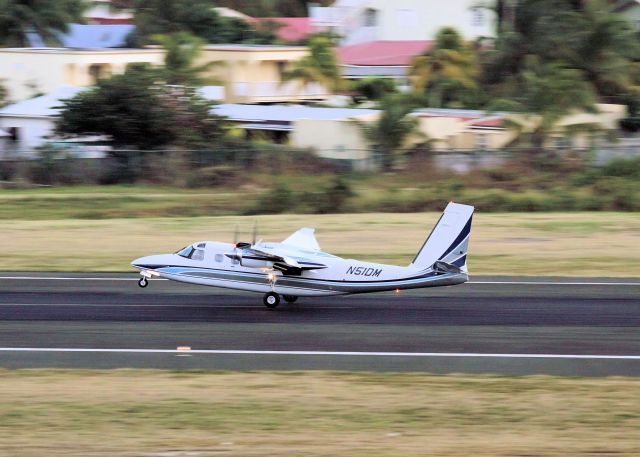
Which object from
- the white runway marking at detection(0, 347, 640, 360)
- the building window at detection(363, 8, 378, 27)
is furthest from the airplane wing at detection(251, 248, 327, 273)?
the building window at detection(363, 8, 378, 27)

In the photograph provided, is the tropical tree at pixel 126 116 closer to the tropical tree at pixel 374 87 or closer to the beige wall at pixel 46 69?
the beige wall at pixel 46 69

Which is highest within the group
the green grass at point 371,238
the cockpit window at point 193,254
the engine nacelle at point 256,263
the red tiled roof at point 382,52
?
the red tiled roof at point 382,52

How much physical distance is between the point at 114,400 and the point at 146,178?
120ft

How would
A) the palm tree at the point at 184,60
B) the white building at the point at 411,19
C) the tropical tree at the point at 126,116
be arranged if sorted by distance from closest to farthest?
the tropical tree at the point at 126,116 < the palm tree at the point at 184,60 < the white building at the point at 411,19

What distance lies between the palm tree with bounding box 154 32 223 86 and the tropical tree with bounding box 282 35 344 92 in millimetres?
6745

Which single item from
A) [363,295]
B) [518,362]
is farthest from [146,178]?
[518,362]

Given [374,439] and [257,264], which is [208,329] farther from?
[374,439]

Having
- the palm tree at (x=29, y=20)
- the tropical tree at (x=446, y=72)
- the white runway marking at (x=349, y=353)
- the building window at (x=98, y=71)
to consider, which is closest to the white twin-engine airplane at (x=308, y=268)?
the white runway marking at (x=349, y=353)

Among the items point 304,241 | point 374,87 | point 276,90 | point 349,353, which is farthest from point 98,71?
point 349,353

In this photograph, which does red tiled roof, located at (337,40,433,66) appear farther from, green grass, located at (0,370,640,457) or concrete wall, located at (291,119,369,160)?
green grass, located at (0,370,640,457)

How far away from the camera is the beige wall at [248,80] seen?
78.9m

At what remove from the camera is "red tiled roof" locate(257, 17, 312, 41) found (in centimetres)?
10538

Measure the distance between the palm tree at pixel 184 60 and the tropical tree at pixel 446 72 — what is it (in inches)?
613

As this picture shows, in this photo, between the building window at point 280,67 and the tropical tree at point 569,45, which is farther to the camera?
the building window at point 280,67
